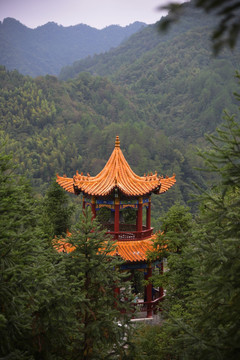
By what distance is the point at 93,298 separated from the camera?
321 inches

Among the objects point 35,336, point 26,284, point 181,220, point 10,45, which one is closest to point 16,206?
point 26,284

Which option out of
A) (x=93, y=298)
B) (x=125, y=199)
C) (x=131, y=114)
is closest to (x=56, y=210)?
(x=125, y=199)

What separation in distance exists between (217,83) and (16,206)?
85.3m

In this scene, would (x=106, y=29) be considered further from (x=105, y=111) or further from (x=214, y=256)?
(x=214, y=256)

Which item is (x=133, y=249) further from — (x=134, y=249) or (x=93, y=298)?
(x=93, y=298)

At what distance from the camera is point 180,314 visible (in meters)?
9.83

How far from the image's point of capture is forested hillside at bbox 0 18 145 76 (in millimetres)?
148625

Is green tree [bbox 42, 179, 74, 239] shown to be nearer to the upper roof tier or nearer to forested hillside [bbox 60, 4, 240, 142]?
the upper roof tier

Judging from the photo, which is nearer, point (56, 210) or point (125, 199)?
point (125, 199)

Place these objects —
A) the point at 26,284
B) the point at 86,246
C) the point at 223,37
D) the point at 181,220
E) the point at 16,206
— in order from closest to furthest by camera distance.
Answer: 1. the point at 223,37
2. the point at 26,284
3. the point at 16,206
4. the point at 86,246
5. the point at 181,220

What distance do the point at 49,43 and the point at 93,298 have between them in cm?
18173

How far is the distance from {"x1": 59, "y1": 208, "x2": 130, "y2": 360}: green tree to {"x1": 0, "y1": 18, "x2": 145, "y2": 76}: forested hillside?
Result: 141 meters

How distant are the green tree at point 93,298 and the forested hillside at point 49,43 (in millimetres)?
141038

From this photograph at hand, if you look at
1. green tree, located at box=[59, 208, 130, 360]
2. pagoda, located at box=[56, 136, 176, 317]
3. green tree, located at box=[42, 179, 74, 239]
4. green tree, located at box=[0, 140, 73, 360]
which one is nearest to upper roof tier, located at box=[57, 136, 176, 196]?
pagoda, located at box=[56, 136, 176, 317]
